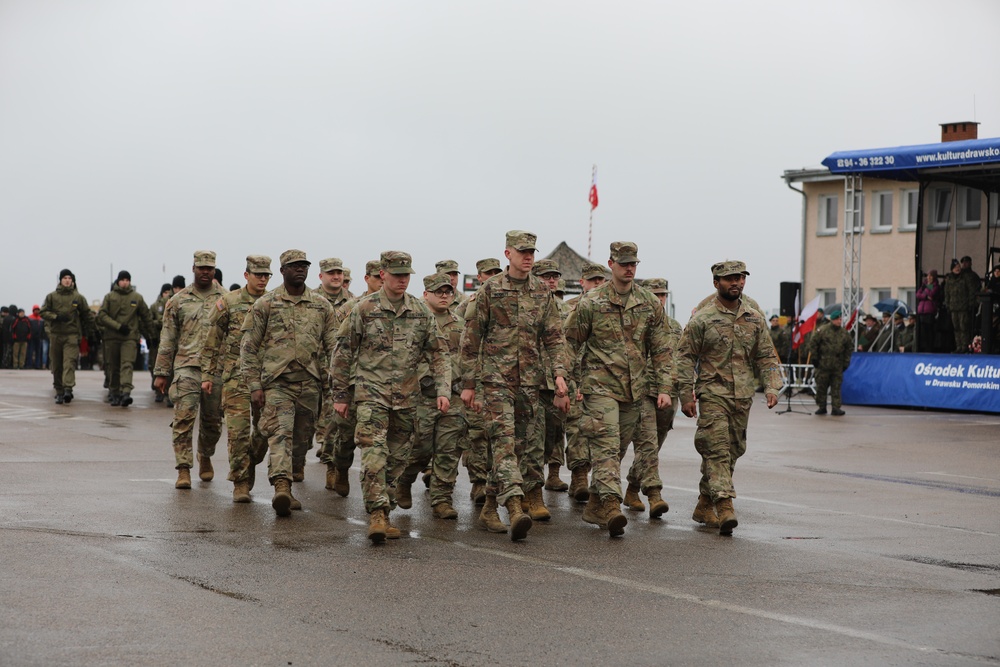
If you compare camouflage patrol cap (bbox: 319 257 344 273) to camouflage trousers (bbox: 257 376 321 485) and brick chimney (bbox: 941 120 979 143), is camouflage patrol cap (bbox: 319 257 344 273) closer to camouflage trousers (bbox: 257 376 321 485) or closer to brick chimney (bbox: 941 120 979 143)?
camouflage trousers (bbox: 257 376 321 485)

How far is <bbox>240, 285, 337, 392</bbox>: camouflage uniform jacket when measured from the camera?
11.4 meters

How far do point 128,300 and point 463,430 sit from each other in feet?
46.9

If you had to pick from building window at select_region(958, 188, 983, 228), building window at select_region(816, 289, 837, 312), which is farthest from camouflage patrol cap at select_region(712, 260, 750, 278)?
building window at select_region(816, 289, 837, 312)

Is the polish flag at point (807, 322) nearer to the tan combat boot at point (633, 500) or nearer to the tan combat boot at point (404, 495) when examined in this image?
the tan combat boot at point (633, 500)

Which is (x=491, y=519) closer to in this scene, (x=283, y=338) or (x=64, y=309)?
(x=283, y=338)

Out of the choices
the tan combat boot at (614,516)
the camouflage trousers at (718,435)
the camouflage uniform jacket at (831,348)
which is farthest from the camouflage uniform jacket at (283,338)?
the camouflage uniform jacket at (831,348)

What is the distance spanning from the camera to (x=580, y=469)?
12570mm

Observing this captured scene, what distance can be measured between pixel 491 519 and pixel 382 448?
1125 millimetres

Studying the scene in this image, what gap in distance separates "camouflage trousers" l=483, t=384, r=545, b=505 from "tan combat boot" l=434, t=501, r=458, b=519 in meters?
0.45

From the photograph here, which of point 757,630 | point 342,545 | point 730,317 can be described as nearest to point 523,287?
point 730,317

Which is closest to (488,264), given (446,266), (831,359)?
(446,266)

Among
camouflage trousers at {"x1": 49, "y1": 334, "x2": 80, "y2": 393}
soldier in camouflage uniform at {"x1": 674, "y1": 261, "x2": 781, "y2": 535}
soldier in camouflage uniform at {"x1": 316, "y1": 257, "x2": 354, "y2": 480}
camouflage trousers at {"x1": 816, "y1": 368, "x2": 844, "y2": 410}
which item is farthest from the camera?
camouflage trousers at {"x1": 816, "y1": 368, "x2": 844, "y2": 410}

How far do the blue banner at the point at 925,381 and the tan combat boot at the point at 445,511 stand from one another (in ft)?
60.6

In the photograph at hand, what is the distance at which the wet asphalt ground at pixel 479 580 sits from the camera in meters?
6.41
